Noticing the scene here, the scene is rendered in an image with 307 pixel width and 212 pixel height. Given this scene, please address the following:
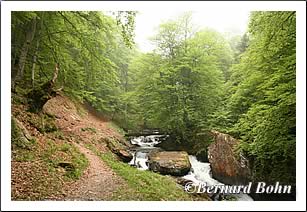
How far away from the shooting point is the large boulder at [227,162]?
5.38 m

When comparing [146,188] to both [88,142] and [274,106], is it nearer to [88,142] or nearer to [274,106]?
[274,106]

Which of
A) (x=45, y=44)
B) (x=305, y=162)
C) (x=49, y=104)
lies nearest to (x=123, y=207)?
(x=305, y=162)

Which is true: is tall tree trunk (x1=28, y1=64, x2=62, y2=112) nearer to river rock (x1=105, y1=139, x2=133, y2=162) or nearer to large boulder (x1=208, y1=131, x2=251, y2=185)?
river rock (x1=105, y1=139, x2=133, y2=162)

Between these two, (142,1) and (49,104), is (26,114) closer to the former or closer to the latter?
(49,104)

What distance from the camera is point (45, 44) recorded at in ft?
20.5

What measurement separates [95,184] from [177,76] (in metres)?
5.03

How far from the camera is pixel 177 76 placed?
8.75 meters

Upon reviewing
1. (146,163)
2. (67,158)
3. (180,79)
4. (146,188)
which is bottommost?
(146,163)

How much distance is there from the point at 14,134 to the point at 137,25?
298cm

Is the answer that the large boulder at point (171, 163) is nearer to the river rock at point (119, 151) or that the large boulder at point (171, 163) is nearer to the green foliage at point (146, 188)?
the green foliage at point (146, 188)

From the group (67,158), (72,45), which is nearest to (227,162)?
(67,158)

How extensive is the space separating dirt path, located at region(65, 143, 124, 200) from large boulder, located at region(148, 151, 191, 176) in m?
1.33

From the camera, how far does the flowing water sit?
5.85m

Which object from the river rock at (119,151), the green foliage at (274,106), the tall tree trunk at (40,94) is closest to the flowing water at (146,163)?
the river rock at (119,151)
